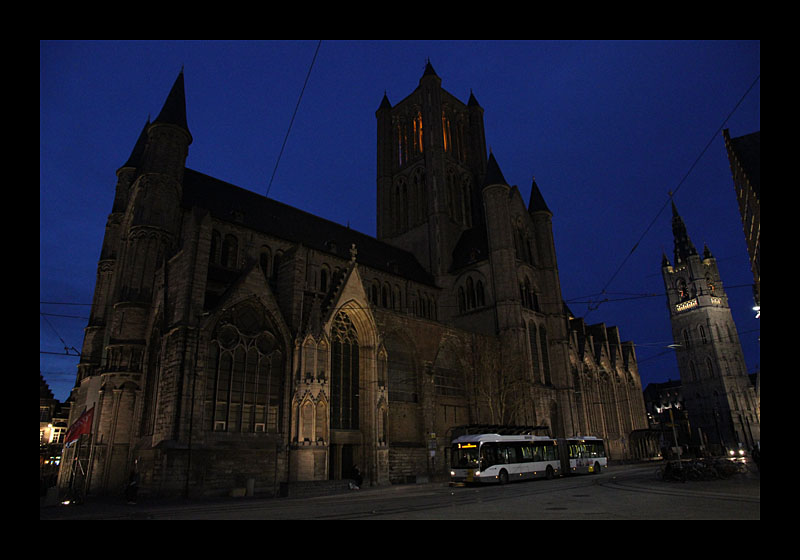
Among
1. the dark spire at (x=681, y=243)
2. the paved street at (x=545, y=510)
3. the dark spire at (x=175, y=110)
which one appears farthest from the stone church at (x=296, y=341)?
the dark spire at (x=681, y=243)

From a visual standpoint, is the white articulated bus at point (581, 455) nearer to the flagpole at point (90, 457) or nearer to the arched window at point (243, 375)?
the arched window at point (243, 375)

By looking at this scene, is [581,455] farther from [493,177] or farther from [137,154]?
[137,154]

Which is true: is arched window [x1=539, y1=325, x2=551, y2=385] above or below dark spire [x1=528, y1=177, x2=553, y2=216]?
below

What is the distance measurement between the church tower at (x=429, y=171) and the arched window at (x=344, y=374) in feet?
66.4

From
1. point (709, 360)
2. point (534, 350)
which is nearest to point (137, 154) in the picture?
point (534, 350)

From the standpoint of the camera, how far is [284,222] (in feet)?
122

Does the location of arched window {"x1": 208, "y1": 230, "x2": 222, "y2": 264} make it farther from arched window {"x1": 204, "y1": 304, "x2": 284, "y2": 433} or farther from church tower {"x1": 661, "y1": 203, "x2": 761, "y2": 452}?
church tower {"x1": 661, "y1": 203, "x2": 761, "y2": 452}

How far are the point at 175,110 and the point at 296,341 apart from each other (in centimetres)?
1695

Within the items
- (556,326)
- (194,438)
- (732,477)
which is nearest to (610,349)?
(556,326)

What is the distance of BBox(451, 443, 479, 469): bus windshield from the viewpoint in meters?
25.0

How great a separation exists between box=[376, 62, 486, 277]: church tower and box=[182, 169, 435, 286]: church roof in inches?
201

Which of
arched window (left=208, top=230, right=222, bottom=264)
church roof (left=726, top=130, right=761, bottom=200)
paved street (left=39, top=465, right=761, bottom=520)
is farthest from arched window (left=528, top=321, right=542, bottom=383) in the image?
arched window (left=208, top=230, right=222, bottom=264)

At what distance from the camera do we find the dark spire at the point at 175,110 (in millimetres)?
29797
